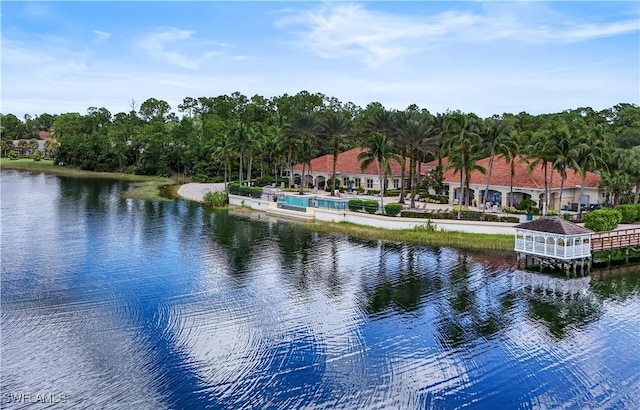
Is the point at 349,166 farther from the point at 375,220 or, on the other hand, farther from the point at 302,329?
the point at 302,329

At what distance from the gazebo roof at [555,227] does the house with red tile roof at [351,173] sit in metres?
32.7

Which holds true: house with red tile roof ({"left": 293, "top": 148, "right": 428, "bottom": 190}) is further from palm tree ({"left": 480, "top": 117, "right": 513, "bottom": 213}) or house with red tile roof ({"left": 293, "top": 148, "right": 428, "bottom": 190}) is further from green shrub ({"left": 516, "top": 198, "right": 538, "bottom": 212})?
palm tree ({"left": 480, "top": 117, "right": 513, "bottom": 213})

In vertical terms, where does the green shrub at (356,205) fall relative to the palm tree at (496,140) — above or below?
below

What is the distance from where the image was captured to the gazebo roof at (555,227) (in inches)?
1305

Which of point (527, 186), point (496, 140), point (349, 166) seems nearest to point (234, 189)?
point (349, 166)

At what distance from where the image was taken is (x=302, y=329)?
76.0 feet

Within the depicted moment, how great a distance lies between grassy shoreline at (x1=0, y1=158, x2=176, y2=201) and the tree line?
288cm

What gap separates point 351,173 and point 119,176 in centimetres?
4566

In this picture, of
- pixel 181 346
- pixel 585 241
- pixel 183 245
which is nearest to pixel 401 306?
pixel 181 346

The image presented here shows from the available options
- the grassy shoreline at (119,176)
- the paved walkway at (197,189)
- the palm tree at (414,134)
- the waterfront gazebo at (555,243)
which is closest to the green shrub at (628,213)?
the waterfront gazebo at (555,243)

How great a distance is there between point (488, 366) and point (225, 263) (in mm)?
18411

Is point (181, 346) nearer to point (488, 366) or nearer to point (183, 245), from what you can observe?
point (488, 366)

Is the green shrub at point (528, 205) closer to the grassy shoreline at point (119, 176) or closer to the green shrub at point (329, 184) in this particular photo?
the green shrub at point (329, 184)

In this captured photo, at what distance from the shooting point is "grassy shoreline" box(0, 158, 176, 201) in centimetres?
6975
